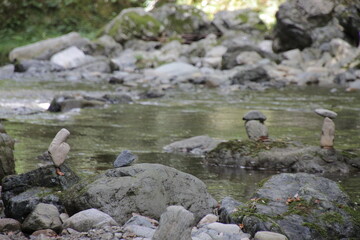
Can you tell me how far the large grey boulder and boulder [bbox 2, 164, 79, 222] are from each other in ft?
0.75

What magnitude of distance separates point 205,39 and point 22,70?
8.38 m

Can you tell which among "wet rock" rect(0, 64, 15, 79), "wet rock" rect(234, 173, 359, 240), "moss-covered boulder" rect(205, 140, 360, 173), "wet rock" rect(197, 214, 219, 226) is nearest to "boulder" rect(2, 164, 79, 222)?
"wet rock" rect(197, 214, 219, 226)

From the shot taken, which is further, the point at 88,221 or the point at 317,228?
the point at 317,228

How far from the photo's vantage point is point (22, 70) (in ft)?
73.9

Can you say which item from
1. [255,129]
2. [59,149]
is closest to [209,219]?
[59,149]

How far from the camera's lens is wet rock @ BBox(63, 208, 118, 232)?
15.5 ft

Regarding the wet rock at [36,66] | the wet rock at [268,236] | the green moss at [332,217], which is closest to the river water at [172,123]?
the green moss at [332,217]

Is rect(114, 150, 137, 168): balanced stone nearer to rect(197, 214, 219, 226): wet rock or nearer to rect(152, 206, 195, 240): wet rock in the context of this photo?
rect(197, 214, 219, 226): wet rock

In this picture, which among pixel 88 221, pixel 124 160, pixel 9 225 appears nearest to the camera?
pixel 88 221

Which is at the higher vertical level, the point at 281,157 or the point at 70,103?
the point at 281,157

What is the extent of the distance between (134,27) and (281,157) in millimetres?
21136

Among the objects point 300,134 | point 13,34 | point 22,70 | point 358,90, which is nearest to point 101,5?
point 13,34

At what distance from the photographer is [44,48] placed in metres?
25.3

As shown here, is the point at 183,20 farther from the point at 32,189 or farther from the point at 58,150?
the point at 32,189
